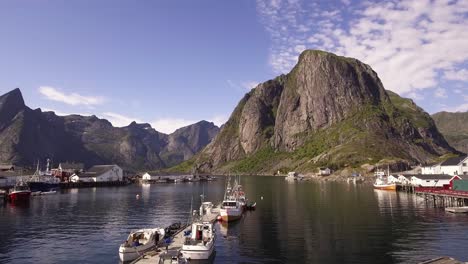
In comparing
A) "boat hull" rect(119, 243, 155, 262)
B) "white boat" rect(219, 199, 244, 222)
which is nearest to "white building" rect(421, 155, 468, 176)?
"white boat" rect(219, 199, 244, 222)

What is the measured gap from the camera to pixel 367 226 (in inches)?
2598

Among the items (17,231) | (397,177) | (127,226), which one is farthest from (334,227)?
(397,177)

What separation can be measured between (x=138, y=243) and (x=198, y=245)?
7641mm

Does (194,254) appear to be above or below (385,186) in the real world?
below

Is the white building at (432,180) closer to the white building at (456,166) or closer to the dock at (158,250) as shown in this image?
the white building at (456,166)

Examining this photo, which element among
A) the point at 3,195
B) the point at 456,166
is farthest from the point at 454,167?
the point at 3,195

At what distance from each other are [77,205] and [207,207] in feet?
134

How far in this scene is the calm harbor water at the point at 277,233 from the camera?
47.0 meters

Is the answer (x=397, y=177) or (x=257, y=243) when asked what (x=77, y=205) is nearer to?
(x=257, y=243)

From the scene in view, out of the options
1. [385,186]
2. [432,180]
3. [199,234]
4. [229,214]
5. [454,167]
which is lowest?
[229,214]

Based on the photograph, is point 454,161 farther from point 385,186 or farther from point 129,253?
point 129,253

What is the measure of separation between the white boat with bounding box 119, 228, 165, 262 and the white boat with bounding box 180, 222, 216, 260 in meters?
4.96

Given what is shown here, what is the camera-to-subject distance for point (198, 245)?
148ft

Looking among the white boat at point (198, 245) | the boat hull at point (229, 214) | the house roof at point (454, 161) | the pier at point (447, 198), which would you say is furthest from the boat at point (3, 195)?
the house roof at point (454, 161)
